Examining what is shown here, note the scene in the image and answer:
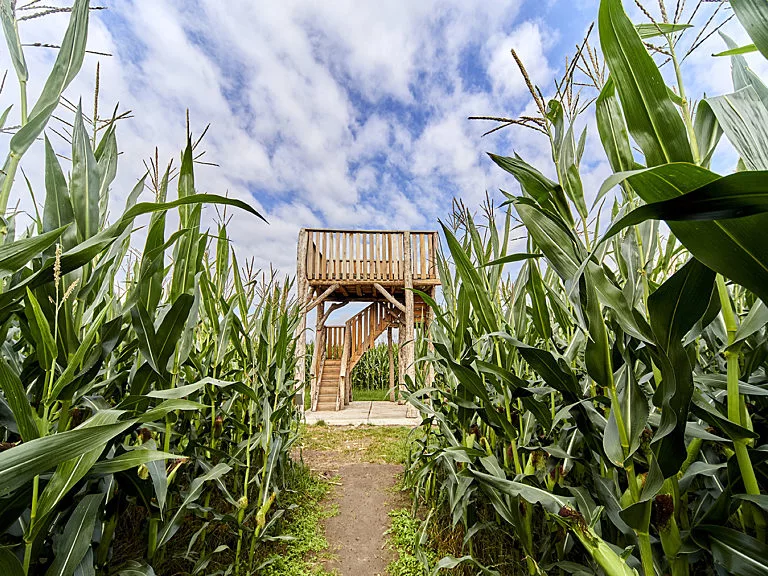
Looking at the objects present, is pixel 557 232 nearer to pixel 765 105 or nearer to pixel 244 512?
pixel 765 105

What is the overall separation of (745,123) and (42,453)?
3.48 feet

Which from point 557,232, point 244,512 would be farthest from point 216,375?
point 557,232

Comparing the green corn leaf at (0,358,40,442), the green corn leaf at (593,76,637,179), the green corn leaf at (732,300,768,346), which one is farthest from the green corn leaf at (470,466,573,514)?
the green corn leaf at (0,358,40,442)

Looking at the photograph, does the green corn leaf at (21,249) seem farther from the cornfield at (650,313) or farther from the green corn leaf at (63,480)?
the cornfield at (650,313)

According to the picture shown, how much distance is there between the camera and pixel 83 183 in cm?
86

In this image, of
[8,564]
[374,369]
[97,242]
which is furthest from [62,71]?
[374,369]

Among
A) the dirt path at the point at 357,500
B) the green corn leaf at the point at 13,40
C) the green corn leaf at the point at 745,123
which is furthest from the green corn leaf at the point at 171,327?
the dirt path at the point at 357,500

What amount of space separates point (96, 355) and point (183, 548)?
1.17 m

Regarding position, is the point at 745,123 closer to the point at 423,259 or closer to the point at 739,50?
the point at 739,50

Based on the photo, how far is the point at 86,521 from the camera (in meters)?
0.81

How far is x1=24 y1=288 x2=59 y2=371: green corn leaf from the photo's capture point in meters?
0.69

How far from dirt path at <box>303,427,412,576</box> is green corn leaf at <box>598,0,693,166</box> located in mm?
1960

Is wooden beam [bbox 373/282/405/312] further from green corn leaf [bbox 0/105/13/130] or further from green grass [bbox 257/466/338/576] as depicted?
green corn leaf [bbox 0/105/13/130]

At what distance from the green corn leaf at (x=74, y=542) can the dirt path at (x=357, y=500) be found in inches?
50.2
